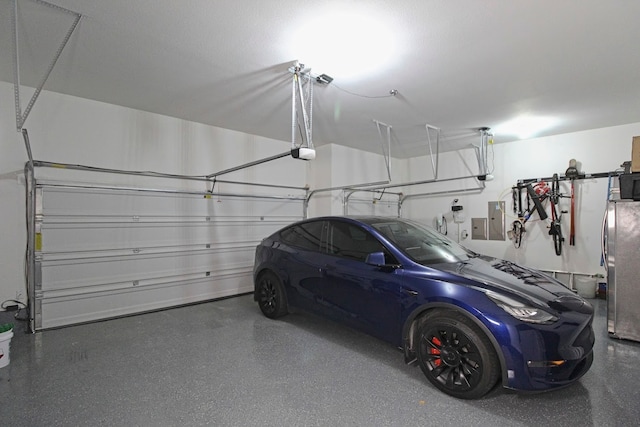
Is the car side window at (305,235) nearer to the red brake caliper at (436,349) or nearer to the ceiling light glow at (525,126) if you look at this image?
the red brake caliper at (436,349)

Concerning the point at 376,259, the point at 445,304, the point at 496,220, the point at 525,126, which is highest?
the point at 525,126

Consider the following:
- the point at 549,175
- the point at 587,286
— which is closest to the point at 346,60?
the point at 549,175

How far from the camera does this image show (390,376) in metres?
2.47

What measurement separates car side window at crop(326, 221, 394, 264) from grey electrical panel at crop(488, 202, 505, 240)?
4175 millimetres

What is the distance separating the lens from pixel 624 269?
10.3 feet

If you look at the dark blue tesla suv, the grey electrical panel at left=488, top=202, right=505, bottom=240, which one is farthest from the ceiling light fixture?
the grey electrical panel at left=488, top=202, right=505, bottom=240

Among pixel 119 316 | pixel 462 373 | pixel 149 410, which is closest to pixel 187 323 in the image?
pixel 119 316

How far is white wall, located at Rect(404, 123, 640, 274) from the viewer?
4.85 meters

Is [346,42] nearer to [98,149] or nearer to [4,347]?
[98,149]

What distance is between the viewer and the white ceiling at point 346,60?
2.16m

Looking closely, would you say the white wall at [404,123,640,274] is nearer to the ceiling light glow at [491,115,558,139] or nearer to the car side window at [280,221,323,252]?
the ceiling light glow at [491,115,558,139]

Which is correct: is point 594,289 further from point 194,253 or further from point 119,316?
point 119,316

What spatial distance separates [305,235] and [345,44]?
206cm

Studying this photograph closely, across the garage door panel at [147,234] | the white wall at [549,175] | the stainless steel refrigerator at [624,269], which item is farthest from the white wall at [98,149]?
the stainless steel refrigerator at [624,269]
